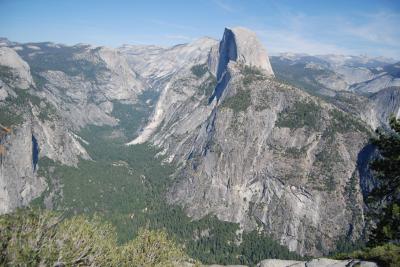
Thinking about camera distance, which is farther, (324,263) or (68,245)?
(324,263)

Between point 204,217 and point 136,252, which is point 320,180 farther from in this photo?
point 136,252

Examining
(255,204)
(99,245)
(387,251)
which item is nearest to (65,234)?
(99,245)

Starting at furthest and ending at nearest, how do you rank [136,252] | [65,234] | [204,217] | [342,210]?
[204,217]
[342,210]
[136,252]
[65,234]

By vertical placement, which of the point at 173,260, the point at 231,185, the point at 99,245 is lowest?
the point at 231,185

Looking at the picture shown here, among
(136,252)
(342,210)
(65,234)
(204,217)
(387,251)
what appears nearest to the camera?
(387,251)

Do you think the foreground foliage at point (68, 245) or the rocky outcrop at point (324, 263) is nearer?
the foreground foliage at point (68, 245)

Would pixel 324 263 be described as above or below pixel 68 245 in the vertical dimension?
below

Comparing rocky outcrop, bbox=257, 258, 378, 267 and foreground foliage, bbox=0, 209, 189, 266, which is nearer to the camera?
foreground foliage, bbox=0, 209, 189, 266

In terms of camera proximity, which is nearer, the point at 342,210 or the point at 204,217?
the point at 342,210
